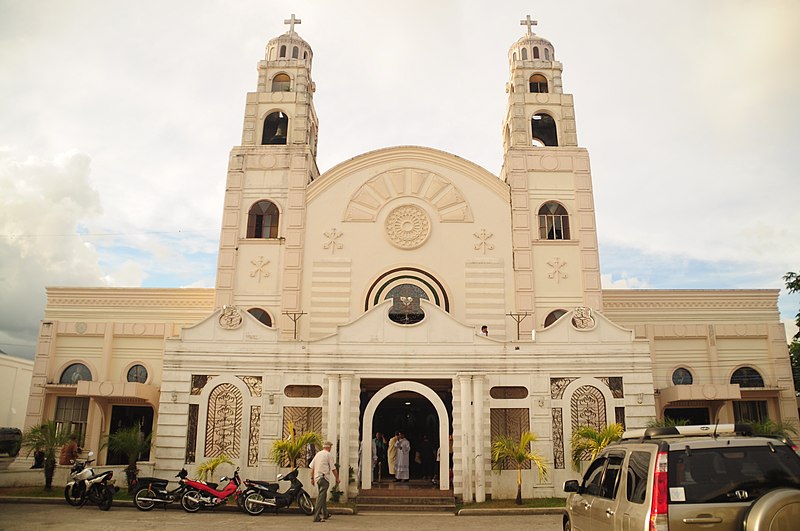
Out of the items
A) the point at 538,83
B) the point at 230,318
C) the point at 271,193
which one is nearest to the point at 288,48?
the point at 271,193

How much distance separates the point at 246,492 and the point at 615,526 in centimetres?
1068

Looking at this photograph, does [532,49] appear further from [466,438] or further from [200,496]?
[200,496]

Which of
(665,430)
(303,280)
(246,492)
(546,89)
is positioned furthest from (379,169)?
(665,430)

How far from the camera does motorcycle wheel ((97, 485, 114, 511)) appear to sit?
47.9ft

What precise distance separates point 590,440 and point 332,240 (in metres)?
11.9

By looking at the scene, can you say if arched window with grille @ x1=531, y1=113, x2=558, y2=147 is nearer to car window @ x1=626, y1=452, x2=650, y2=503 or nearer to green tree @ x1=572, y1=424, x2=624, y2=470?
green tree @ x1=572, y1=424, x2=624, y2=470

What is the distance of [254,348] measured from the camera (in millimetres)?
17906

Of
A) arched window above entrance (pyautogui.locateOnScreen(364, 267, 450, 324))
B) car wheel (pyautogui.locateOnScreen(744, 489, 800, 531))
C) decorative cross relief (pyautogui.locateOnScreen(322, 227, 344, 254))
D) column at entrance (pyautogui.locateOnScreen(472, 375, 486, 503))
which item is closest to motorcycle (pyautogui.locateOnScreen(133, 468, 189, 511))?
column at entrance (pyautogui.locateOnScreen(472, 375, 486, 503))

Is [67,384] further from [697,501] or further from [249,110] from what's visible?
[697,501]

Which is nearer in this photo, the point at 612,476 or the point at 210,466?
the point at 612,476

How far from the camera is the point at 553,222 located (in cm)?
2444

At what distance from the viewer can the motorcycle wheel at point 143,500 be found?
14.8 meters

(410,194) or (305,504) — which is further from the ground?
(410,194)

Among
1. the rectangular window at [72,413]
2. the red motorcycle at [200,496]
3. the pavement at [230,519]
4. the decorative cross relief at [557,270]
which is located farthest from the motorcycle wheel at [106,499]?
the decorative cross relief at [557,270]
